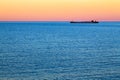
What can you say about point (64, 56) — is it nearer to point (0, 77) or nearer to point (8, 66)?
point (8, 66)

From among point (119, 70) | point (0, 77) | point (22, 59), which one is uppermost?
point (22, 59)

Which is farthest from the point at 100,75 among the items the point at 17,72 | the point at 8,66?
the point at 8,66

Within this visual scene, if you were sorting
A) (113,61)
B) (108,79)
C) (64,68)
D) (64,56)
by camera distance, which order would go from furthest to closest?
(64,56) → (113,61) → (64,68) → (108,79)

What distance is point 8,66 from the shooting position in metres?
35.3

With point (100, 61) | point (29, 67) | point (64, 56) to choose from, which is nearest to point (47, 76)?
point (29, 67)

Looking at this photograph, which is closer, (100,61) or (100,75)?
(100,75)

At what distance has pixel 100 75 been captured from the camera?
3070cm

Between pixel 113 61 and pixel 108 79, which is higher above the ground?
pixel 113 61

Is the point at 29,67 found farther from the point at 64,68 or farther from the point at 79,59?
the point at 79,59

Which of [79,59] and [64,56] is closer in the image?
[79,59]

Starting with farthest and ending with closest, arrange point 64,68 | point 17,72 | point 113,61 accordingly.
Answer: point 113,61, point 64,68, point 17,72

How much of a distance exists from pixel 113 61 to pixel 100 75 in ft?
28.2

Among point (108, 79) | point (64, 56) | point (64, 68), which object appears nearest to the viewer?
point (108, 79)

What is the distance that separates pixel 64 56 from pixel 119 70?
38.7 feet
